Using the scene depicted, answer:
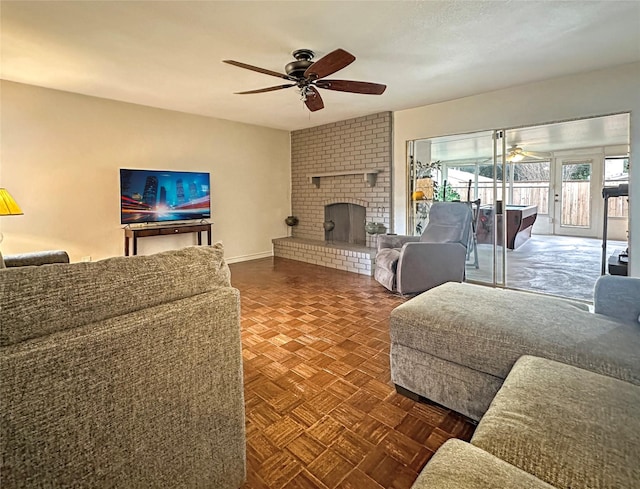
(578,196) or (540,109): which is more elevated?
(540,109)

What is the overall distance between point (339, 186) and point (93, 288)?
200 inches

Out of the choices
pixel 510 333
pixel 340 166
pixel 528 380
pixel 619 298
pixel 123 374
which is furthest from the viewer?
pixel 340 166

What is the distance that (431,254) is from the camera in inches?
144

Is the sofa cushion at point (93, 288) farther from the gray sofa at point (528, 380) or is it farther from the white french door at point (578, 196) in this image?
the white french door at point (578, 196)

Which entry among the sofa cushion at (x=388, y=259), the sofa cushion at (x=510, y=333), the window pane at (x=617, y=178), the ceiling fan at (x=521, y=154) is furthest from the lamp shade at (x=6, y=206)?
the window pane at (x=617, y=178)

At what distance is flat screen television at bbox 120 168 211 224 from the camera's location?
429 cm

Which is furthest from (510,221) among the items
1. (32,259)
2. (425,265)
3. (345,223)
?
(32,259)

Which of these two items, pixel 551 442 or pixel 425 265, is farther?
pixel 425 265

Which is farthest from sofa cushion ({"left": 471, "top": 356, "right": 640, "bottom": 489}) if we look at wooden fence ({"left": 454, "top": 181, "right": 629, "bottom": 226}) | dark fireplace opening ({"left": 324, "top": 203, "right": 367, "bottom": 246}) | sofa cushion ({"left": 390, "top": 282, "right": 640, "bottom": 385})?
dark fireplace opening ({"left": 324, "top": 203, "right": 367, "bottom": 246})

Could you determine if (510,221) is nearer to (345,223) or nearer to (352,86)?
(345,223)

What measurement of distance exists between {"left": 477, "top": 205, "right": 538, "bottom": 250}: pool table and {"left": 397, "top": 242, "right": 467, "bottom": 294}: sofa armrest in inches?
28.6

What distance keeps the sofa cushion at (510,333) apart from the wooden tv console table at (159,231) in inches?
143

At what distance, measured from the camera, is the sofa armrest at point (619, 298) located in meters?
1.67

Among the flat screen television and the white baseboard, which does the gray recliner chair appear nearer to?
the white baseboard
